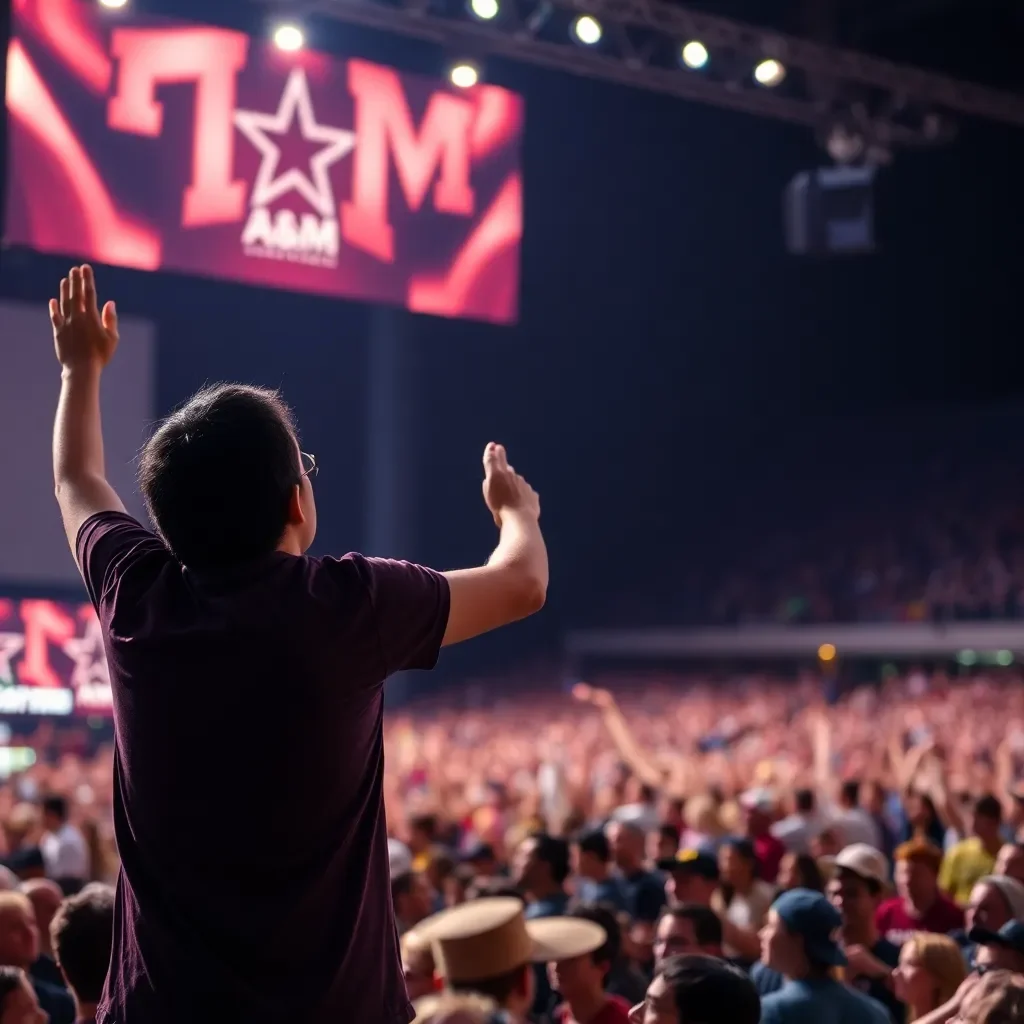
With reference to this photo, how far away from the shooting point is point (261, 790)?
1.70 metres

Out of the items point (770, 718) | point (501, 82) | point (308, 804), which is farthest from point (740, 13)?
point (308, 804)

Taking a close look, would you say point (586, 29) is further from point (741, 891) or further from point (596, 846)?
point (741, 891)

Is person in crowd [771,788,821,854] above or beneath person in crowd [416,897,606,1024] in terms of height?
beneath

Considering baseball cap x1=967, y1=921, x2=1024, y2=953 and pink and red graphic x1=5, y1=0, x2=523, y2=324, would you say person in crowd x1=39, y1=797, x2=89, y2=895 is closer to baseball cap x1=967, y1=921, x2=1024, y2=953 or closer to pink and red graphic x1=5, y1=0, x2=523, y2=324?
pink and red graphic x1=5, y1=0, x2=523, y2=324

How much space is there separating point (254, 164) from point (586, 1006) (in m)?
6.49

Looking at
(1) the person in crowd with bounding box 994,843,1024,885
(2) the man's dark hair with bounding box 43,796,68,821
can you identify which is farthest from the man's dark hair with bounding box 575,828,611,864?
(2) the man's dark hair with bounding box 43,796,68,821

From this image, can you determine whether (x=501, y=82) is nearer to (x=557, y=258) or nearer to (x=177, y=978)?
(x=557, y=258)

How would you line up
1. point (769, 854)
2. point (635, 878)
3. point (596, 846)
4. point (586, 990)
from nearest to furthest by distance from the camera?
point (586, 990)
point (596, 846)
point (635, 878)
point (769, 854)

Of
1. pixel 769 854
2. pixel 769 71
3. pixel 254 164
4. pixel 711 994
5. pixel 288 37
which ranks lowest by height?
pixel 769 854

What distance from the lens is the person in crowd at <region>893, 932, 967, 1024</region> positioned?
4.53 m

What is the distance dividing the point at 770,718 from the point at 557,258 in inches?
329

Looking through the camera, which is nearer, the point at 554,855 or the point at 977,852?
the point at 554,855

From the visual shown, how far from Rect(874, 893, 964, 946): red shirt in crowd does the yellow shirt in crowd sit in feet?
3.44

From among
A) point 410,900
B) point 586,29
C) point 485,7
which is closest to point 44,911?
point 410,900
